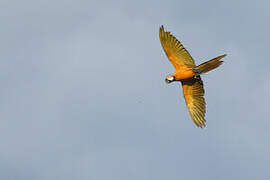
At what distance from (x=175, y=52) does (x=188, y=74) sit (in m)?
1.30

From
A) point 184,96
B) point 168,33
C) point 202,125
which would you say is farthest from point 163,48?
point 202,125

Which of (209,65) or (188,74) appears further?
(188,74)

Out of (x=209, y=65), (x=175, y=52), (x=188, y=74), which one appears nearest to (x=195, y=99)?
(x=188, y=74)

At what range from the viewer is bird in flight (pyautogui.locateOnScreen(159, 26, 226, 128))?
2270 cm

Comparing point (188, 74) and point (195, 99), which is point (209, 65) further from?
point (195, 99)

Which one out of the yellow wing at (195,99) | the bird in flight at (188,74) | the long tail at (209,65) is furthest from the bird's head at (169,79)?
the long tail at (209,65)

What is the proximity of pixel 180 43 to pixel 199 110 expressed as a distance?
347cm

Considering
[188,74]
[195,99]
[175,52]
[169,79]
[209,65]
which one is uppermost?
[175,52]

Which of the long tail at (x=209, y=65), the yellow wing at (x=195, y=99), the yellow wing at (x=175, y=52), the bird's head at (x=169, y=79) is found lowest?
the yellow wing at (x=195, y=99)

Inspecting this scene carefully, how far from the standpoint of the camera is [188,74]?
22.6 metres

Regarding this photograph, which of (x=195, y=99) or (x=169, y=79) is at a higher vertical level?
(x=169, y=79)

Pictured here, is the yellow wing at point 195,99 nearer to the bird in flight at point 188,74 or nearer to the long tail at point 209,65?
the bird in flight at point 188,74

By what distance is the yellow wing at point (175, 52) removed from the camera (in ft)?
74.8

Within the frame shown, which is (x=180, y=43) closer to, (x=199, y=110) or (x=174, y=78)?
(x=174, y=78)
